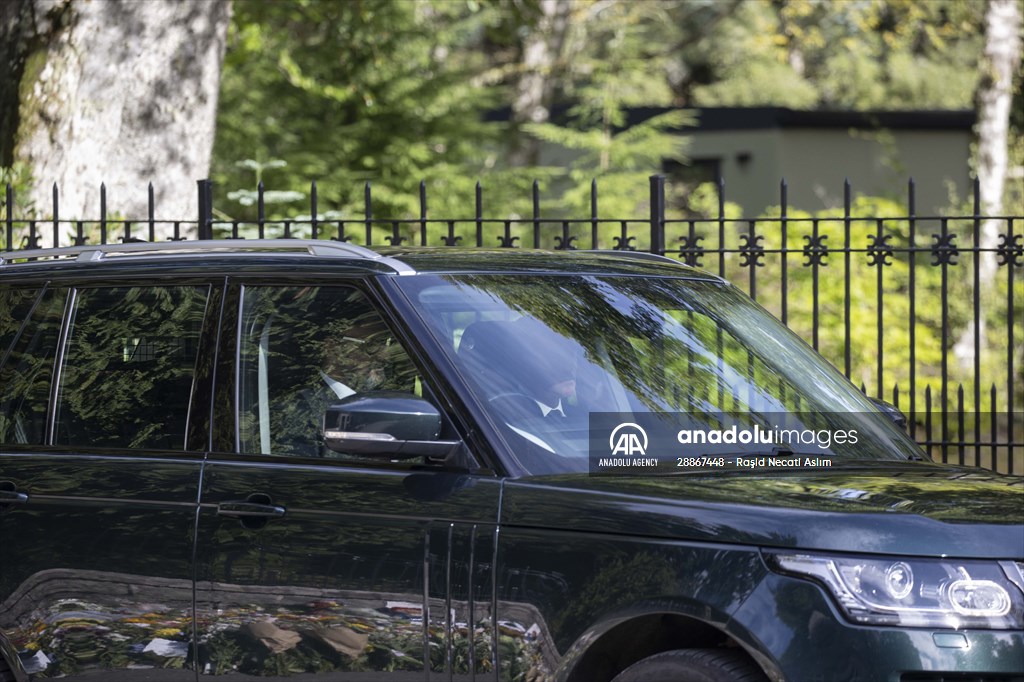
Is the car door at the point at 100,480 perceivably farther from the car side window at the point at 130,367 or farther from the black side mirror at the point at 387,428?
the black side mirror at the point at 387,428

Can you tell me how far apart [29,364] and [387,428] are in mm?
1603

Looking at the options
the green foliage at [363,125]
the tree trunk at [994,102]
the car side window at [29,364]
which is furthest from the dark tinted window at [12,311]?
the tree trunk at [994,102]

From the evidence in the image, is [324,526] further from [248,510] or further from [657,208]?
[657,208]

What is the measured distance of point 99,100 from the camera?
10508 mm

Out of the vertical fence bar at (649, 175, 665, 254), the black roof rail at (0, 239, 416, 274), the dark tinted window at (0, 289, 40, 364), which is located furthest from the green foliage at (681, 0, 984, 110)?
the dark tinted window at (0, 289, 40, 364)

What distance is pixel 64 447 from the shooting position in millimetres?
4520

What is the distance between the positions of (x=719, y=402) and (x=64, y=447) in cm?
199

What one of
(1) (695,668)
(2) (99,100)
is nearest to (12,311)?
(1) (695,668)

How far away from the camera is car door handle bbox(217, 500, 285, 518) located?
3.97 metres

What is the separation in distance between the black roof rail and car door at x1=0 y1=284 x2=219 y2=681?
0.16 metres

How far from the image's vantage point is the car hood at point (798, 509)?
325 cm

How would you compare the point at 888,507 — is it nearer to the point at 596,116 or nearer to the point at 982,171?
the point at 982,171

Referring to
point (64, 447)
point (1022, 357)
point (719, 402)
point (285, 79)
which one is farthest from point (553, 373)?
point (285, 79)

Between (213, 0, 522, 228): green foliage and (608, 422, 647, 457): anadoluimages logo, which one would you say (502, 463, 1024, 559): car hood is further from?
(213, 0, 522, 228): green foliage
